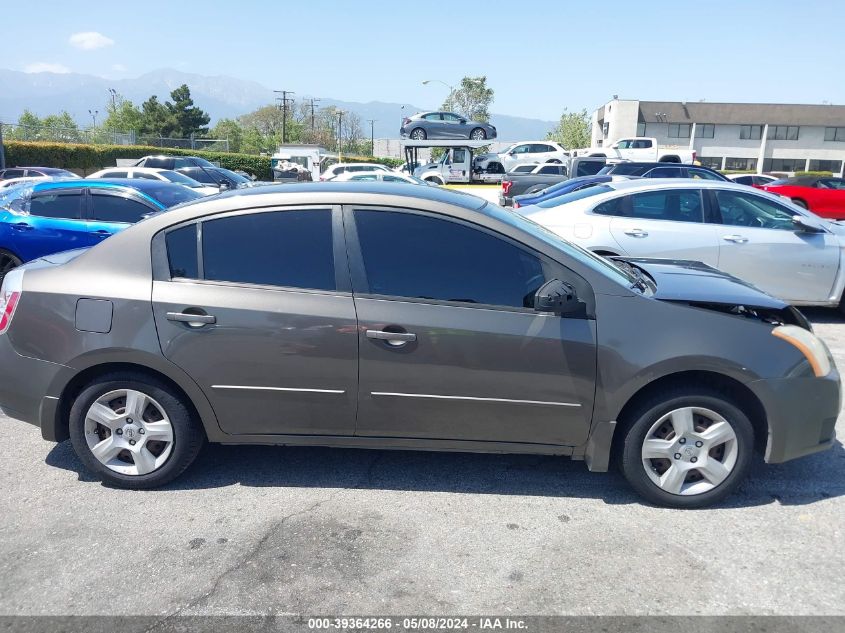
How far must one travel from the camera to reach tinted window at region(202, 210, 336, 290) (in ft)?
11.8

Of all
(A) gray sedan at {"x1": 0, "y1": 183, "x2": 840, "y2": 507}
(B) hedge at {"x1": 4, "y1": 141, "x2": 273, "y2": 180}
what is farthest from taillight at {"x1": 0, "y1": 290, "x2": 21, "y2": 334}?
(B) hedge at {"x1": 4, "y1": 141, "x2": 273, "y2": 180}

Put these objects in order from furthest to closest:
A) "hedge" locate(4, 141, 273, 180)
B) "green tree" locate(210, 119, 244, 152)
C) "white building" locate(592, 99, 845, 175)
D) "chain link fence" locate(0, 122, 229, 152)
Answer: "green tree" locate(210, 119, 244, 152)
"white building" locate(592, 99, 845, 175)
"chain link fence" locate(0, 122, 229, 152)
"hedge" locate(4, 141, 273, 180)

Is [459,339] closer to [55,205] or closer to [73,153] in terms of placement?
[55,205]

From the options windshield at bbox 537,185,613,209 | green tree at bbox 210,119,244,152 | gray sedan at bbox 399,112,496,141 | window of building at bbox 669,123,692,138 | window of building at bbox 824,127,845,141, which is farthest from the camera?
green tree at bbox 210,119,244,152

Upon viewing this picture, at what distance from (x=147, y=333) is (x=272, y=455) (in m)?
1.20

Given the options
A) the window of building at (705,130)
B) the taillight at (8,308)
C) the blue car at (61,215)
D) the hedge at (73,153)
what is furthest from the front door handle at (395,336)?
the window of building at (705,130)

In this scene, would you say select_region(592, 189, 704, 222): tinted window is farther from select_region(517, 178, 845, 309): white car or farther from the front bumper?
the front bumper

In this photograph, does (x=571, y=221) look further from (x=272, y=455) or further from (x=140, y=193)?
(x=140, y=193)

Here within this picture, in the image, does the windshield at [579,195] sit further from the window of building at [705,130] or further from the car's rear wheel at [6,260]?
the window of building at [705,130]

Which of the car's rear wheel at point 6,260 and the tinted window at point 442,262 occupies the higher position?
the tinted window at point 442,262

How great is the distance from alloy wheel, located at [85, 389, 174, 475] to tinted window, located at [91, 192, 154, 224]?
514 centimetres

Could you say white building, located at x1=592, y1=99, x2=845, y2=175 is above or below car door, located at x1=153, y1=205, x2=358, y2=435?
above

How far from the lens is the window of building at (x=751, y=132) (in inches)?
2571

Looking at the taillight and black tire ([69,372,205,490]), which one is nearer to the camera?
black tire ([69,372,205,490])
